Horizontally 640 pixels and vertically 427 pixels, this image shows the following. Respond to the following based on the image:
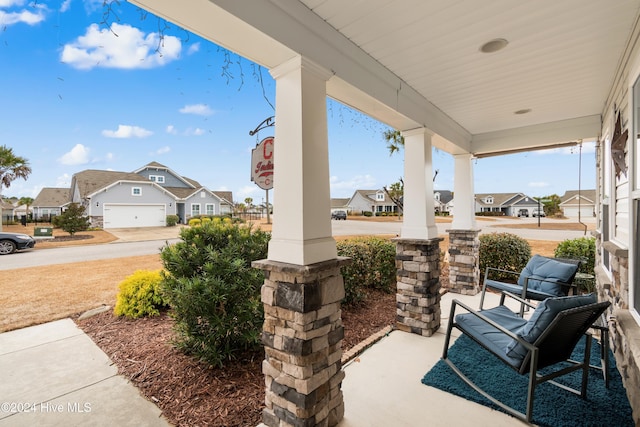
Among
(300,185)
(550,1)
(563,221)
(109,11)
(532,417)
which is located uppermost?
(550,1)

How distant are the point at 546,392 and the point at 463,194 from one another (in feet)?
10.9

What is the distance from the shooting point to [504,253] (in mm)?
5293

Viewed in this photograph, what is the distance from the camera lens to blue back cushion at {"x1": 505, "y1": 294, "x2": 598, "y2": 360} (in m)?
1.78

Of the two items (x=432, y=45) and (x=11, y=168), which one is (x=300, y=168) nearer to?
(x=432, y=45)

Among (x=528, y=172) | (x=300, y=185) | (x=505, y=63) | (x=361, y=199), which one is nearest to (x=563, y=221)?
(x=528, y=172)

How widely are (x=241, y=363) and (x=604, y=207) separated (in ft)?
15.6

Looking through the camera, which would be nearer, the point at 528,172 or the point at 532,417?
the point at 532,417

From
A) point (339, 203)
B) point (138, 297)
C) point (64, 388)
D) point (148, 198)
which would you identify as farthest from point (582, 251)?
point (339, 203)

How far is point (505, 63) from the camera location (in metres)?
2.43

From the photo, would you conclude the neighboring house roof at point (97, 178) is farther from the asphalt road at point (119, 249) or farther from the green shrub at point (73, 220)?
the asphalt road at point (119, 249)

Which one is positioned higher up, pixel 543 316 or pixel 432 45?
pixel 432 45

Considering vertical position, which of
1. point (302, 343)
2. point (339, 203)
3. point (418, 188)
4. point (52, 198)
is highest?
point (52, 198)

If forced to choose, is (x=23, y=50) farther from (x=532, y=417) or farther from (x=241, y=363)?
(x=532, y=417)

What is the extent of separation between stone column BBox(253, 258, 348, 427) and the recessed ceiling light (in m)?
2.02
